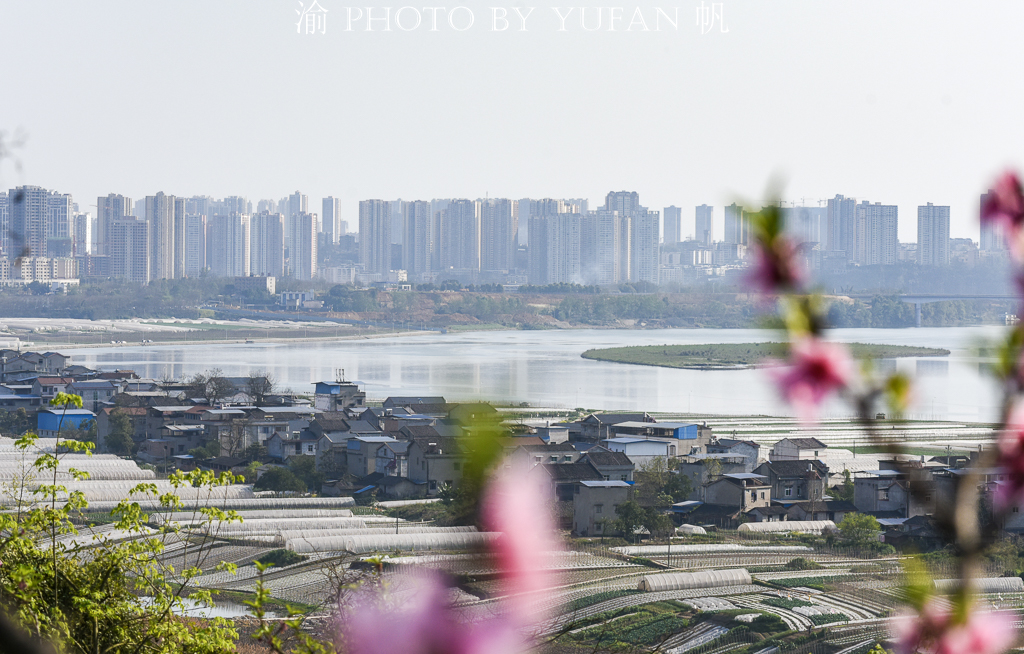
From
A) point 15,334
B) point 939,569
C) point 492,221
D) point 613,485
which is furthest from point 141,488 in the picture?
point 492,221

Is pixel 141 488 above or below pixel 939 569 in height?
above

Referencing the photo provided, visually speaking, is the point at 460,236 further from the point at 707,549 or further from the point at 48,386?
the point at 707,549

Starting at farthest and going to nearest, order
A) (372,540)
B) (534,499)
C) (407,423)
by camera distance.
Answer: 1. (407,423)
2. (372,540)
3. (534,499)

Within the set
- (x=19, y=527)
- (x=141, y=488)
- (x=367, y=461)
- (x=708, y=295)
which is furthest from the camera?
(x=708, y=295)

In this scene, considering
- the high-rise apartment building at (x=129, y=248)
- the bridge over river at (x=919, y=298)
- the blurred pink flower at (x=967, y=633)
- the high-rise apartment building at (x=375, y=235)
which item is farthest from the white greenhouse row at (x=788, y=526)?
the high-rise apartment building at (x=375, y=235)

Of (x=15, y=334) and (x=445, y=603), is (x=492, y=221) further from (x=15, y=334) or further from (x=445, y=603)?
(x=445, y=603)

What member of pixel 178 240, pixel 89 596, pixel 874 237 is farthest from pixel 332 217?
pixel 89 596

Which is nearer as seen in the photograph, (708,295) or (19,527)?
(19,527)
